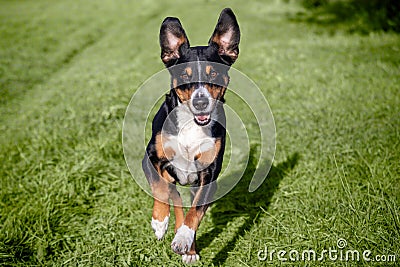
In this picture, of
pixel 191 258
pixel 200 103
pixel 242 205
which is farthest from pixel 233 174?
pixel 200 103

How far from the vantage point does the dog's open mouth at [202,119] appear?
3.02 metres

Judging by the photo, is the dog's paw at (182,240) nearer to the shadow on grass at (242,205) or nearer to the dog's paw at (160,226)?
the dog's paw at (160,226)

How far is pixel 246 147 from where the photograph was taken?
6672mm

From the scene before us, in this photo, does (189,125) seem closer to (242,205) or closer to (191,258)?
(191,258)

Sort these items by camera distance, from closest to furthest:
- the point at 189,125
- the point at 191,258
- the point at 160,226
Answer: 1. the point at 189,125
2. the point at 160,226
3. the point at 191,258

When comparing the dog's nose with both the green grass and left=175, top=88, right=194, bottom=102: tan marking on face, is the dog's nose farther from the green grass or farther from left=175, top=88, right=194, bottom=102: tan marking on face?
the green grass

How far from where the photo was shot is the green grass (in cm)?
419

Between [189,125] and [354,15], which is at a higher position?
[189,125]

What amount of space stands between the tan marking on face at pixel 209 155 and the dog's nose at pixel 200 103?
38 centimetres

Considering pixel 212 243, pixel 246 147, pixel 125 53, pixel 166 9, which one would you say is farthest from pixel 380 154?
pixel 166 9

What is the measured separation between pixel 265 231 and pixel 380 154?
2.27 m

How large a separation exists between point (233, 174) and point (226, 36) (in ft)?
9.47

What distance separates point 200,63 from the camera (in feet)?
10.0

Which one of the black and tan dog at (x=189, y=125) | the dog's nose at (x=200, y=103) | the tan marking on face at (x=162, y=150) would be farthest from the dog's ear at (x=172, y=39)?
the tan marking on face at (x=162, y=150)
